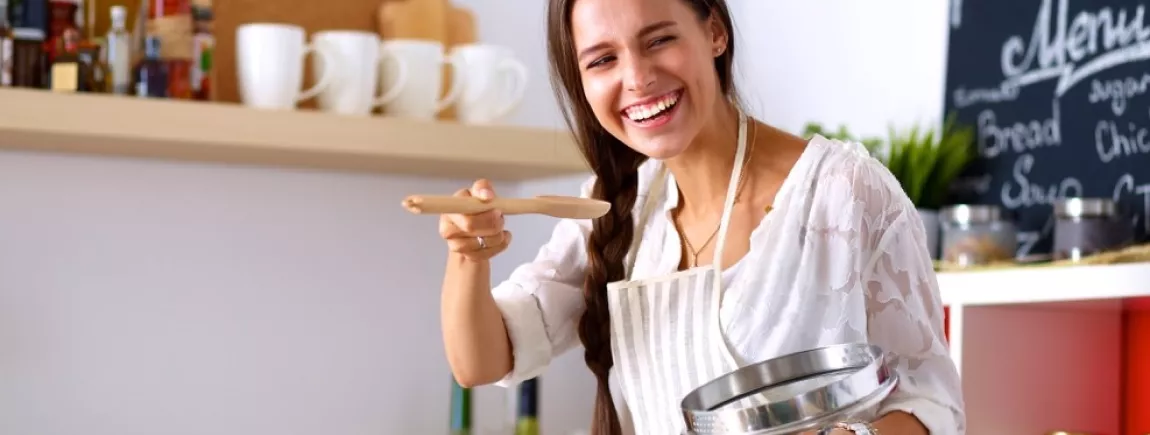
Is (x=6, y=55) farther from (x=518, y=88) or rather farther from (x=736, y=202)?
(x=736, y=202)

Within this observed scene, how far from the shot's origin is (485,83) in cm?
210

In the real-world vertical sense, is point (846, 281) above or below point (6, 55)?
below

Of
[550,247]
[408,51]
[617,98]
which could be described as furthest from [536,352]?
[408,51]

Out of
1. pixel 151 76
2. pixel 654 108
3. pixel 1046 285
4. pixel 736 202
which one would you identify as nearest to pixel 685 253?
pixel 736 202

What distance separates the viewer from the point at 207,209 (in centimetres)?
223

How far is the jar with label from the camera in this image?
188 cm

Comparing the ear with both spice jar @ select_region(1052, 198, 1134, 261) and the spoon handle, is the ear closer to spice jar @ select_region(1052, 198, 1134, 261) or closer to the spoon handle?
the spoon handle

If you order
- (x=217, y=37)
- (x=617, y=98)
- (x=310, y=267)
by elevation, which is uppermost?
(x=217, y=37)

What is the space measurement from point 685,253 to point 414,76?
79cm

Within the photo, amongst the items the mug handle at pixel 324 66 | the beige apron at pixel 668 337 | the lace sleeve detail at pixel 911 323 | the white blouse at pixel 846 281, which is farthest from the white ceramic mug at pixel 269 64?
the lace sleeve detail at pixel 911 323

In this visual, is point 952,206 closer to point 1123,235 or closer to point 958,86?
point 958,86

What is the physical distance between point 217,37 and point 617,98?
986 mm

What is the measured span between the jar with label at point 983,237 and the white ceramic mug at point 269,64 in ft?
2.93

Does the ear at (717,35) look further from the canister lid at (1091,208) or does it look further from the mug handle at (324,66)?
the mug handle at (324,66)
